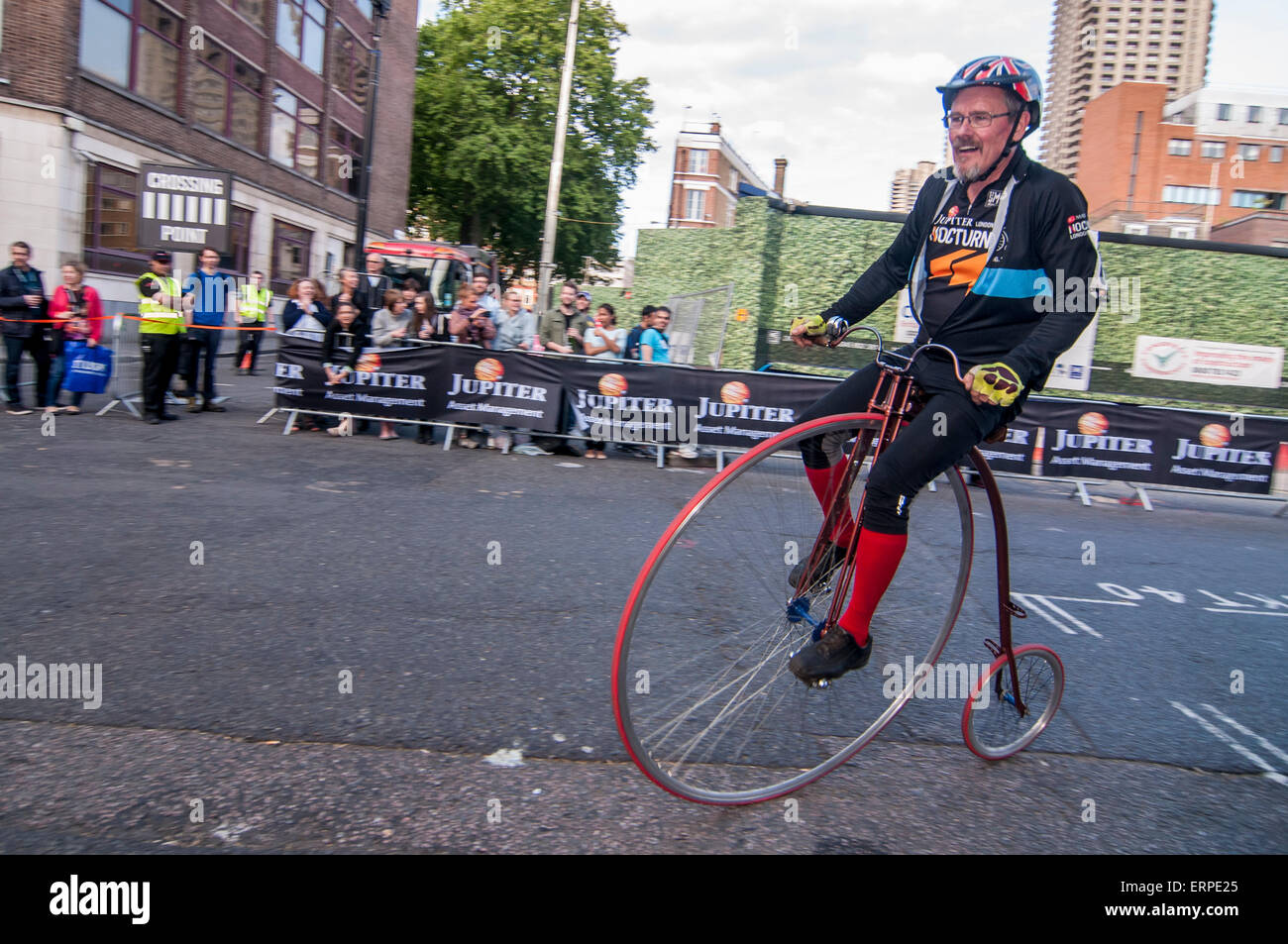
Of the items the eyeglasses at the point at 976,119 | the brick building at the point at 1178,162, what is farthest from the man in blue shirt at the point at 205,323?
the brick building at the point at 1178,162

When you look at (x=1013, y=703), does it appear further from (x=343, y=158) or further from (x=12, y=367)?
(x=343, y=158)

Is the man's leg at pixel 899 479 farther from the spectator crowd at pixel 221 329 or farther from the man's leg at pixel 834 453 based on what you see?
the spectator crowd at pixel 221 329

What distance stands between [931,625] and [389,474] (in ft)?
20.1

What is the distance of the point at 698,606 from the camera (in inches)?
201

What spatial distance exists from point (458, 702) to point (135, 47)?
26.6 meters

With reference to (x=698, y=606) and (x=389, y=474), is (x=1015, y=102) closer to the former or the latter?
(x=698, y=606)

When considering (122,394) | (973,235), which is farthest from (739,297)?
(973,235)

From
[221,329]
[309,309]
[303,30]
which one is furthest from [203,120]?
[221,329]

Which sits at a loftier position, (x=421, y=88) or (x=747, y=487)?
(x=421, y=88)

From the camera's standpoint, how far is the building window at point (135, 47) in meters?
22.3

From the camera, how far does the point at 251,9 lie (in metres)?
31.2

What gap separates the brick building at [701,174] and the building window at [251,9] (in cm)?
5103

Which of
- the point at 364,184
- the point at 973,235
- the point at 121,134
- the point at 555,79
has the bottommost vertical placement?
the point at 973,235
